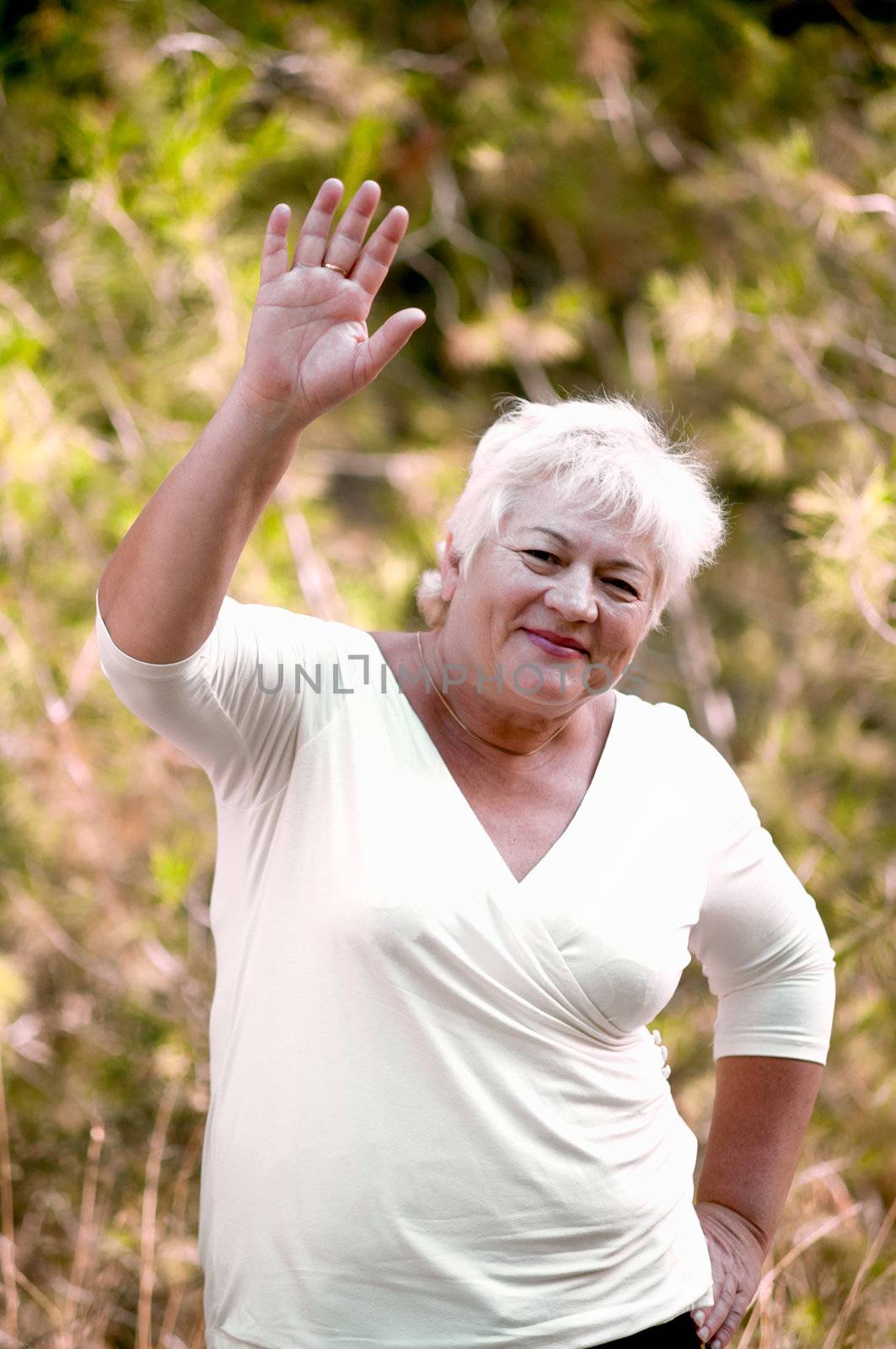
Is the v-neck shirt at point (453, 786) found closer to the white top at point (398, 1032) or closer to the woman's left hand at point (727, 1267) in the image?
the white top at point (398, 1032)

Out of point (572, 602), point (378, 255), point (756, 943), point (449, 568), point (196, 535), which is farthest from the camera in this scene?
point (756, 943)

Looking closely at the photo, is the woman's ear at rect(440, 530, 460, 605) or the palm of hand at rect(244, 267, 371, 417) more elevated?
the palm of hand at rect(244, 267, 371, 417)

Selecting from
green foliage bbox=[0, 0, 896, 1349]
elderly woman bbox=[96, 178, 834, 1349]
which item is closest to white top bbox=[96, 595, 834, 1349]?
elderly woman bbox=[96, 178, 834, 1349]

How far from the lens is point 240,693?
120 centimetres

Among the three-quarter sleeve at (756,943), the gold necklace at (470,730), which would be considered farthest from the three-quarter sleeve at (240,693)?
the three-quarter sleeve at (756,943)

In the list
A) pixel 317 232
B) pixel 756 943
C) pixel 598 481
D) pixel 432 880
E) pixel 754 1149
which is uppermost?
pixel 317 232

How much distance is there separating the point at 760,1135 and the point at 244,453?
3.60 ft

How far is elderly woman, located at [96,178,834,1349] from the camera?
1.13 metres

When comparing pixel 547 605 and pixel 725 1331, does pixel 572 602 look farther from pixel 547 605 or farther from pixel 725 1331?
pixel 725 1331

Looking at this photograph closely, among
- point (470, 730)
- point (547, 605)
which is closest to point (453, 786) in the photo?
point (470, 730)

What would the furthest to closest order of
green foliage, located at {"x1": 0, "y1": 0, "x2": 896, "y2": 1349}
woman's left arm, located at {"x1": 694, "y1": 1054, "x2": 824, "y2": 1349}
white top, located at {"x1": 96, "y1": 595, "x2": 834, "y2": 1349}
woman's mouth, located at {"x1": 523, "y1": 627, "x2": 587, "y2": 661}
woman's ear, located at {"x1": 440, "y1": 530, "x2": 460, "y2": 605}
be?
green foliage, located at {"x1": 0, "y1": 0, "x2": 896, "y2": 1349} → woman's left arm, located at {"x1": 694, "y1": 1054, "x2": 824, "y2": 1349} → woman's ear, located at {"x1": 440, "y1": 530, "x2": 460, "y2": 605} → woman's mouth, located at {"x1": 523, "y1": 627, "x2": 587, "y2": 661} → white top, located at {"x1": 96, "y1": 595, "x2": 834, "y2": 1349}

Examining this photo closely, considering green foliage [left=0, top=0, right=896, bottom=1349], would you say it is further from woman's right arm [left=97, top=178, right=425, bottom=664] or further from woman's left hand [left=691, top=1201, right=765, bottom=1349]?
woman's right arm [left=97, top=178, right=425, bottom=664]

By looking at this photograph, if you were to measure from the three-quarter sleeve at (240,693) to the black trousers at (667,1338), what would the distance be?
2.27ft

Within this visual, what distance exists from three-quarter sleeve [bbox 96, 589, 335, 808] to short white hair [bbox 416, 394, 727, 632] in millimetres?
226
